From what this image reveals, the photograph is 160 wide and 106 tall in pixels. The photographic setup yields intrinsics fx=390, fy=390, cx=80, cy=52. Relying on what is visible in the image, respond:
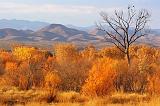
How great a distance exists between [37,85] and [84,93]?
14732 mm

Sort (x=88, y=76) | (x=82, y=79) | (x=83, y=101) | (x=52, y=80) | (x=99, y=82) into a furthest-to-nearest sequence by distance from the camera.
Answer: (x=82, y=79) → (x=52, y=80) → (x=88, y=76) → (x=99, y=82) → (x=83, y=101)

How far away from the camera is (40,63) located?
44031 millimetres

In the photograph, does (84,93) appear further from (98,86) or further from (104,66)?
(104,66)

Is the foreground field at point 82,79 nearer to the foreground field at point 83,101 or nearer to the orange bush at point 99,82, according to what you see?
the orange bush at point 99,82

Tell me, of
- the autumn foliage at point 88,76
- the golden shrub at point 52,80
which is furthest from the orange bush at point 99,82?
the golden shrub at point 52,80

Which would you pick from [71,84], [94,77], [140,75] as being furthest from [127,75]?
[94,77]

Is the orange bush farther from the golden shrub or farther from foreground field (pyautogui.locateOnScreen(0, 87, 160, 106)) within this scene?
the golden shrub

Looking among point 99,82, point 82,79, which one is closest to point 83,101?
point 99,82

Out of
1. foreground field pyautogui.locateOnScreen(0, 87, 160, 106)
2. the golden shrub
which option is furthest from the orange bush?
the golden shrub

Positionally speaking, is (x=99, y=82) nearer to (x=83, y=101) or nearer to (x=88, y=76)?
(x=83, y=101)

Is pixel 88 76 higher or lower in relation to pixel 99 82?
lower

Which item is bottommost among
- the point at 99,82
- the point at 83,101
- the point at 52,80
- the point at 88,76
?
the point at 52,80

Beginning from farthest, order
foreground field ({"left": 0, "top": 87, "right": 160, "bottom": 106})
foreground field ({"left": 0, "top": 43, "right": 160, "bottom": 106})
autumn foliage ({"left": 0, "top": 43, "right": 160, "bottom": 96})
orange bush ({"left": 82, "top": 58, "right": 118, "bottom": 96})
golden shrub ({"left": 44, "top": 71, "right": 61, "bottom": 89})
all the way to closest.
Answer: golden shrub ({"left": 44, "top": 71, "right": 61, "bottom": 89})
autumn foliage ({"left": 0, "top": 43, "right": 160, "bottom": 96})
foreground field ({"left": 0, "top": 43, "right": 160, "bottom": 106})
orange bush ({"left": 82, "top": 58, "right": 118, "bottom": 96})
foreground field ({"left": 0, "top": 87, "right": 160, "bottom": 106})

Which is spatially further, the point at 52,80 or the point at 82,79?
the point at 82,79
